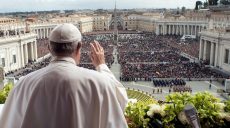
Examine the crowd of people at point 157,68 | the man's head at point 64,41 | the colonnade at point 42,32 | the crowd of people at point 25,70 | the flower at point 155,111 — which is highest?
the man's head at point 64,41

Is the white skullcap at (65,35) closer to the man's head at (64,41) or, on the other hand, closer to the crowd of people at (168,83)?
the man's head at (64,41)

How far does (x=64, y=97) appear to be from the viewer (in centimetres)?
296

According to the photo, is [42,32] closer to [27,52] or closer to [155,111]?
[27,52]

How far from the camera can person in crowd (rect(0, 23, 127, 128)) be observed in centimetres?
296

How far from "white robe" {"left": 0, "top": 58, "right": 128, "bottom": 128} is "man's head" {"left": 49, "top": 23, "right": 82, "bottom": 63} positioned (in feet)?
0.26

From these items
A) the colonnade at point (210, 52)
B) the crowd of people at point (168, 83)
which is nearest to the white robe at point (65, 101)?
the crowd of people at point (168, 83)

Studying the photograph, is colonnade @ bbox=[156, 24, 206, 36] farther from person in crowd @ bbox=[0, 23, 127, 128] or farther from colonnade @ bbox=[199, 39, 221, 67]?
person in crowd @ bbox=[0, 23, 127, 128]

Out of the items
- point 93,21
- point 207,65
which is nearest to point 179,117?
point 207,65

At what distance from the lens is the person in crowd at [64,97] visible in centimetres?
296

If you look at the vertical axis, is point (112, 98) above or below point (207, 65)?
above

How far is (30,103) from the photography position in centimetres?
303

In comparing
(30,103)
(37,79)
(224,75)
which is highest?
(37,79)

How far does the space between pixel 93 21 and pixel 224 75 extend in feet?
353

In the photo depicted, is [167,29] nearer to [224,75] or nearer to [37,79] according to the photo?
[224,75]
